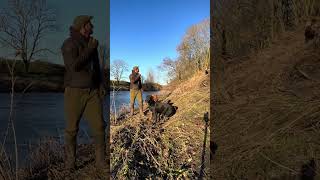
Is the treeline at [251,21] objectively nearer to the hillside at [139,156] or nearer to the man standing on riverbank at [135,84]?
the man standing on riverbank at [135,84]

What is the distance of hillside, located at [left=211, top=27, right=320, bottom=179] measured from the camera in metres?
5.83

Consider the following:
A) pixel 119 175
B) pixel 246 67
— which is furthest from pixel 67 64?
pixel 246 67

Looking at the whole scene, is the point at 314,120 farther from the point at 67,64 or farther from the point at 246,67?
the point at 246,67

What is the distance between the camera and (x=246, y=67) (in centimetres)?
1052

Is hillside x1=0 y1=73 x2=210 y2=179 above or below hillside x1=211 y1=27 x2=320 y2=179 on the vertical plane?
below

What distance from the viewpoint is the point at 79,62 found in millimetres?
4785

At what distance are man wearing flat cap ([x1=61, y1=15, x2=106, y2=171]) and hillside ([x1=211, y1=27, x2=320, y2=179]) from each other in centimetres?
231

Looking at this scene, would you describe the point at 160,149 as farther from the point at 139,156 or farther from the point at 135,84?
the point at 135,84

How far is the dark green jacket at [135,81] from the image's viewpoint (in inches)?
491

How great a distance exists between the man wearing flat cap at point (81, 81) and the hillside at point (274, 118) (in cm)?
231

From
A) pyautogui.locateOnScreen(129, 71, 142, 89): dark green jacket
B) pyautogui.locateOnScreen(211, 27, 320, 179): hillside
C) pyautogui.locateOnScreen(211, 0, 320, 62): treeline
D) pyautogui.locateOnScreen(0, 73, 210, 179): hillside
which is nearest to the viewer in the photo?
pyautogui.locateOnScreen(0, 73, 210, 179): hillside

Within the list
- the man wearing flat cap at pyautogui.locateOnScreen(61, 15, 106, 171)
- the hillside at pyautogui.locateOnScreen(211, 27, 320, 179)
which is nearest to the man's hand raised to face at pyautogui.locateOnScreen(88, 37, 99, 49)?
the man wearing flat cap at pyautogui.locateOnScreen(61, 15, 106, 171)

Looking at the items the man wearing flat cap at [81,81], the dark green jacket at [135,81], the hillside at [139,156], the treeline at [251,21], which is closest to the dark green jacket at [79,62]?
the man wearing flat cap at [81,81]

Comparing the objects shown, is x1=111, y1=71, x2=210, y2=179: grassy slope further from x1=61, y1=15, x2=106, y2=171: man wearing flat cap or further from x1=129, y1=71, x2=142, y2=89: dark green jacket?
x1=129, y1=71, x2=142, y2=89: dark green jacket
